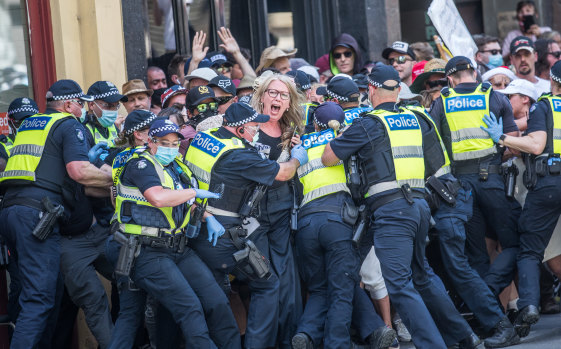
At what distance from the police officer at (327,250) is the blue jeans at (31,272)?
187 cm

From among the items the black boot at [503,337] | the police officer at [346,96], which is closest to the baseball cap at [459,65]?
the police officer at [346,96]

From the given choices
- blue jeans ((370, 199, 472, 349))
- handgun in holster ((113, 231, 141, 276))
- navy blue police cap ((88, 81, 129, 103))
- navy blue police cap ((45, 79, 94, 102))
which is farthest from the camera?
navy blue police cap ((88, 81, 129, 103))

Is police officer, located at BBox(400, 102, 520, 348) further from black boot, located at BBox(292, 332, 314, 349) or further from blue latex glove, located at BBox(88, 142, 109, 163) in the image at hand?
blue latex glove, located at BBox(88, 142, 109, 163)

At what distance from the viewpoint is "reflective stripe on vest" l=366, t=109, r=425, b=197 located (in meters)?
7.09

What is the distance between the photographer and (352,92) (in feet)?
25.4

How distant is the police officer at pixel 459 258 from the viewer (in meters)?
7.68

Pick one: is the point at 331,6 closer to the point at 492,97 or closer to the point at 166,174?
the point at 492,97

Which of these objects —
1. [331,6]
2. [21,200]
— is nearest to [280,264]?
[21,200]

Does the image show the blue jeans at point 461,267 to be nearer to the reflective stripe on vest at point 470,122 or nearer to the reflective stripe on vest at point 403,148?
the reflective stripe on vest at point 470,122

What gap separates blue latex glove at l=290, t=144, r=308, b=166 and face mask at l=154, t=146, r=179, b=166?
3.26ft

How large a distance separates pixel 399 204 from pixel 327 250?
2.26 feet

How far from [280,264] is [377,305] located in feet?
3.15

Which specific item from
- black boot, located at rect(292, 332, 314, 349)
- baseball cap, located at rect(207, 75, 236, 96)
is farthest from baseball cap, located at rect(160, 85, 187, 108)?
black boot, located at rect(292, 332, 314, 349)

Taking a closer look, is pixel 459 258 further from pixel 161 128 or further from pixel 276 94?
pixel 161 128
